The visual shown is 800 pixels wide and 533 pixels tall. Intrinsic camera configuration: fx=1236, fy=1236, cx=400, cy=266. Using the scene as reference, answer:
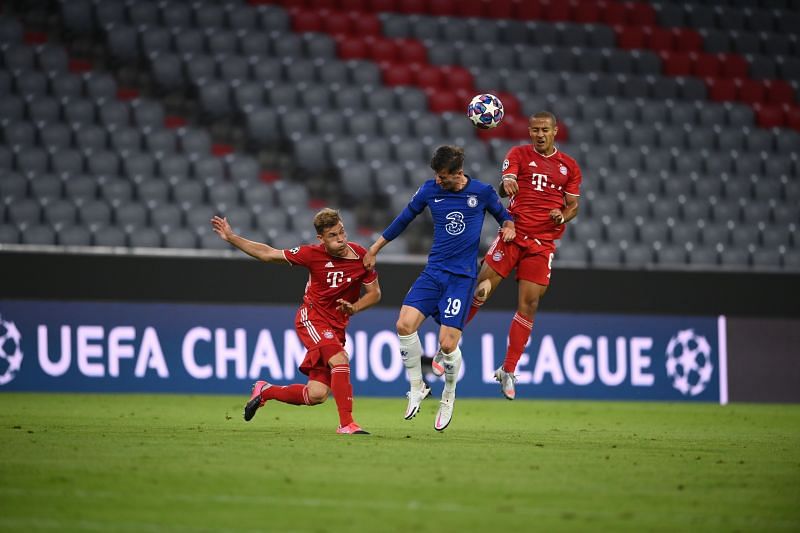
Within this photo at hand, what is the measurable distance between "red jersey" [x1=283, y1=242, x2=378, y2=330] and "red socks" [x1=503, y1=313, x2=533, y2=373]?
1745 mm

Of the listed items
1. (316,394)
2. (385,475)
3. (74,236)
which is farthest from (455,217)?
(74,236)

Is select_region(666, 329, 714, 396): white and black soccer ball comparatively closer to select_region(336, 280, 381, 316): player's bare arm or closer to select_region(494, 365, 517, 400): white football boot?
select_region(494, 365, 517, 400): white football boot

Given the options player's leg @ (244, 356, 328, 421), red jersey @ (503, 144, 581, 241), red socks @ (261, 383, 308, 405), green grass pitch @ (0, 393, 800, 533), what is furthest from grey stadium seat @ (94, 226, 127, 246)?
red jersey @ (503, 144, 581, 241)

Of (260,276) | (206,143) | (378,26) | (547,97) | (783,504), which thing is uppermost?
(378,26)

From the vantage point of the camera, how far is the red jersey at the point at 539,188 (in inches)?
436

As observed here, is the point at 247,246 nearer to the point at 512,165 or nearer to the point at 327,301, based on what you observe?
the point at 327,301

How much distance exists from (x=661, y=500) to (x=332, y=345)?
154 inches

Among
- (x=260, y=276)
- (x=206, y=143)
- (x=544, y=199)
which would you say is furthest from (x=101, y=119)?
(x=544, y=199)

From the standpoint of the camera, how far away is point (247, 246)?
9711 millimetres

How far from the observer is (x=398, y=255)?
18.1 meters

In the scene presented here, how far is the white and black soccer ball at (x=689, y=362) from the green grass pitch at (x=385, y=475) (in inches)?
190

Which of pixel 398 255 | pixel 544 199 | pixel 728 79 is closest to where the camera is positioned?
pixel 544 199

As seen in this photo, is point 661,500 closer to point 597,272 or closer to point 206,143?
point 597,272

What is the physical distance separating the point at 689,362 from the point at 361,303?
8.63 m
